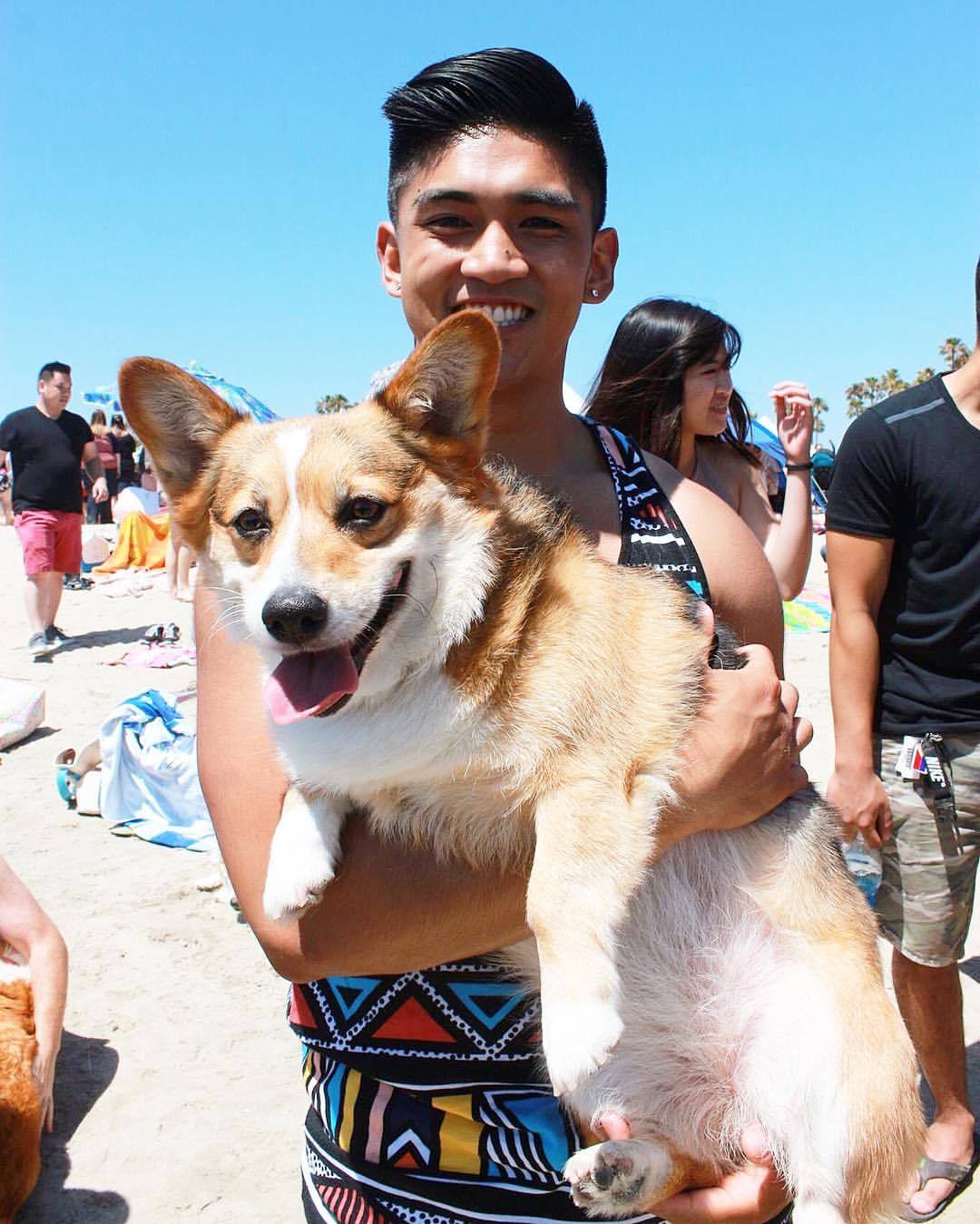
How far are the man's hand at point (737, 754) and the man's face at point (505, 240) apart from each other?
0.86 m

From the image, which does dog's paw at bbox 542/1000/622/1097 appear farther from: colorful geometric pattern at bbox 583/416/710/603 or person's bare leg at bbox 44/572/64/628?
person's bare leg at bbox 44/572/64/628

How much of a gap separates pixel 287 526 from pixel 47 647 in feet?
34.1

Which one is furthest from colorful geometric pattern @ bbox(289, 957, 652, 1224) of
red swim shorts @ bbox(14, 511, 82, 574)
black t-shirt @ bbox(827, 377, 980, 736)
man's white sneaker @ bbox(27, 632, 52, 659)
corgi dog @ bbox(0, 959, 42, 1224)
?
man's white sneaker @ bbox(27, 632, 52, 659)

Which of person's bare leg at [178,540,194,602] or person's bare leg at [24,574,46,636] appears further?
person's bare leg at [178,540,194,602]

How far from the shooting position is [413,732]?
1.85m

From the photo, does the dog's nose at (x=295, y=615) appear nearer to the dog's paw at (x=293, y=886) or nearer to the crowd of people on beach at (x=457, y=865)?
the crowd of people on beach at (x=457, y=865)

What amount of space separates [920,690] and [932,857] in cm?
65

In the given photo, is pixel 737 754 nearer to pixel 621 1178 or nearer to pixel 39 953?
pixel 621 1178

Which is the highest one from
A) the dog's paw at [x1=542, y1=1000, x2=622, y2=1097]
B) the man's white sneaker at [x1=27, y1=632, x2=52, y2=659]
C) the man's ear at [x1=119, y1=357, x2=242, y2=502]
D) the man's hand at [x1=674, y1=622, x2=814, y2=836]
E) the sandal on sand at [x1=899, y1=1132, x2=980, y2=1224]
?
the man's ear at [x1=119, y1=357, x2=242, y2=502]

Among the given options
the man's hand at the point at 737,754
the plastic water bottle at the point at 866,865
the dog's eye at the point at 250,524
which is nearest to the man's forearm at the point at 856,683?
the plastic water bottle at the point at 866,865

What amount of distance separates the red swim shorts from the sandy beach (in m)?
4.04

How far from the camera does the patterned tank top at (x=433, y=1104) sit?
1.69 meters

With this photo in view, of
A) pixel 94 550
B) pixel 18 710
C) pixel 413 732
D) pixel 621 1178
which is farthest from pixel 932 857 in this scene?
pixel 94 550

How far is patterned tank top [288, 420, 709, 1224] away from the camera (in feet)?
5.53
